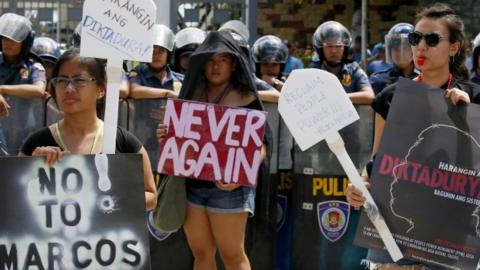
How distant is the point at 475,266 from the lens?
3.97 metres

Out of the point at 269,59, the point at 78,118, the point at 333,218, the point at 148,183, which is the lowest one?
the point at 333,218

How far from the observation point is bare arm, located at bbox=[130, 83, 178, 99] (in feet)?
22.8

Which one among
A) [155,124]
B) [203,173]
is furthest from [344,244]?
[203,173]

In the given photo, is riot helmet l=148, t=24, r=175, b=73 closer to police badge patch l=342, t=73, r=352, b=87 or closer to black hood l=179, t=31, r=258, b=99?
police badge patch l=342, t=73, r=352, b=87

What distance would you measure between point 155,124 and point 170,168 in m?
1.65

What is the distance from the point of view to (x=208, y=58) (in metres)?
5.48

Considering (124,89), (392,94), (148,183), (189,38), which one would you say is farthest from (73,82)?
(189,38)

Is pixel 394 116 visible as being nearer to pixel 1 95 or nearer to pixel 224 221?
pixel 224 221

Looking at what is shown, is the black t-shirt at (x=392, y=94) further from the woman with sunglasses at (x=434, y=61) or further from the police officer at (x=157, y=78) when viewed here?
the police officer at (x=157, y=78)

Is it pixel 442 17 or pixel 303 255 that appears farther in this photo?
pixel 303 255

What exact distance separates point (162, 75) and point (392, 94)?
10.9 feet

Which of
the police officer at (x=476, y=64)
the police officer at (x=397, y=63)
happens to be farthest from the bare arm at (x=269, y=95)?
the police officer at (x=476, y=64)

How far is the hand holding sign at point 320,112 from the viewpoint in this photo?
13.1ft

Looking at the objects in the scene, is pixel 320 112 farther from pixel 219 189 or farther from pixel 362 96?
pixel 362 96
